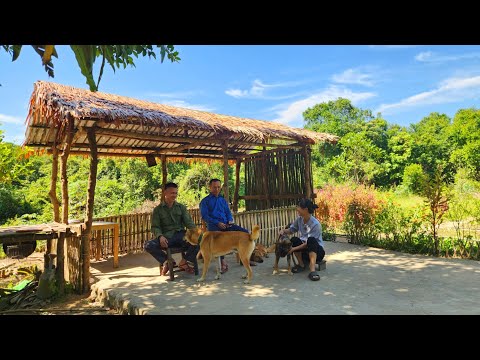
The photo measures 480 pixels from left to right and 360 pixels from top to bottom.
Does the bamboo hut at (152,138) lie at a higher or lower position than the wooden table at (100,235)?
higher

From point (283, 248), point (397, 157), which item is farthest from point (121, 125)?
point (397, 157)

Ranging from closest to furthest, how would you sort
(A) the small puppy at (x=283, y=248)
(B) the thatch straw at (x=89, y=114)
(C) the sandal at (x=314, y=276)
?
(B) the thatch straw at (x=89, y=114) < (C) the sandal at (x=314, y=276) < (A) the small puppy at (x=283, y=248)

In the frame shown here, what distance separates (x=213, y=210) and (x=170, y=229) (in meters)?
0.84

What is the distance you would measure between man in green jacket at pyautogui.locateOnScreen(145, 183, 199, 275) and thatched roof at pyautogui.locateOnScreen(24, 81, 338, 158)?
1363 mm

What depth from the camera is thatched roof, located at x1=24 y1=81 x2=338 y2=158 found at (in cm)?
483

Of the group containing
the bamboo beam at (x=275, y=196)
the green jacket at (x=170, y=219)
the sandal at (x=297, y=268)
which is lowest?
the sandal at (x=297, y=268)

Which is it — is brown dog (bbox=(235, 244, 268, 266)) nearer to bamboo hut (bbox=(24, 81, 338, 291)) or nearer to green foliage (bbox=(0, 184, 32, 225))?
bamboo hut (bbox=(24, 81, 338, 291))

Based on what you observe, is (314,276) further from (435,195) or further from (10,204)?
(10,204)

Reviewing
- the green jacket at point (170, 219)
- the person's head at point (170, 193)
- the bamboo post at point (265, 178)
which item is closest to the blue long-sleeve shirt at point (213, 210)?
the green jacket at point (170, 219)

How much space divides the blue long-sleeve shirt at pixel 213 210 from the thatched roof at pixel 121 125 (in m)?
1.45

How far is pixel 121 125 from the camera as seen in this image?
244 inches

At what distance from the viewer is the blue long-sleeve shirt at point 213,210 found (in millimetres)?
5707

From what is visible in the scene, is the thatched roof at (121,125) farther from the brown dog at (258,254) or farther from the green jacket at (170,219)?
the brown dog at (258,254)

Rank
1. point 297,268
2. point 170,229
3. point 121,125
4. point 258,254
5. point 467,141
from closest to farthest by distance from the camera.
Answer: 1. point 297,268
2. point 170,229
3. point 121,125
4. point 258,254
5. point 467,141
